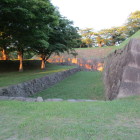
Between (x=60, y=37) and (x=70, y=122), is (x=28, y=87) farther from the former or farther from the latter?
(x=60, y=37)

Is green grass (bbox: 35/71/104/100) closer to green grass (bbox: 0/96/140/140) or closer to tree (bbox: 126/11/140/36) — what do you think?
green grass (bbox: 0/96/140/140)

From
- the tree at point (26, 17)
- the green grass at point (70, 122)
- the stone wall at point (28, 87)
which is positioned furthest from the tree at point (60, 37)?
the green grass at point (70, 122)

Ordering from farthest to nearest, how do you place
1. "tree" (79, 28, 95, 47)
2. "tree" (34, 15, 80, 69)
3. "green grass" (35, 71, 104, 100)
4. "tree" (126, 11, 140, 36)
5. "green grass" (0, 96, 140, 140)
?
1. "tree" (79, 28, 95, 47)
2. "tree" (126, 11, 140, 36)
3. "tree" (34, 15, 80, 69)
4. "green grass" (35, 71, 104, 100)
5. "green grass" (0, 96, 140, 140)

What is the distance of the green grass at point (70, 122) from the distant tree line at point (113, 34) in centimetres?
2415

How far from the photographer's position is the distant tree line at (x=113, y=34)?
2449 cm

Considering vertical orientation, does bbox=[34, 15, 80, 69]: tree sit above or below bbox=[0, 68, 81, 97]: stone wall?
above

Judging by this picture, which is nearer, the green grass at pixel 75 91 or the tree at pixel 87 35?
the green grass at pixel 75 91

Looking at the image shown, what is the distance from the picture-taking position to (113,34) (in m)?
31.1

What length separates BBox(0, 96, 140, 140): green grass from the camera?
1923 millimetres

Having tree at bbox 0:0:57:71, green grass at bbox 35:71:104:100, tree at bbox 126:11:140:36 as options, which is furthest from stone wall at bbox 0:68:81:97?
tree at bbox 126:11:140:36

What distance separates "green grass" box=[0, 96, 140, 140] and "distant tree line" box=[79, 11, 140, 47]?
2415 centimetres

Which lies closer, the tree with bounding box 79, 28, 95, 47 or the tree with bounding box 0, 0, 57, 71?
the tree with bounding box 0, 0, 57, 71

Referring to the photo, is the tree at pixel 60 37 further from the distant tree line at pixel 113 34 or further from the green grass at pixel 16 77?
the distant tree line at pixel 113 34

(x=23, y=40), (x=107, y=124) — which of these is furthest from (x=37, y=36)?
(x=107, y=124)
